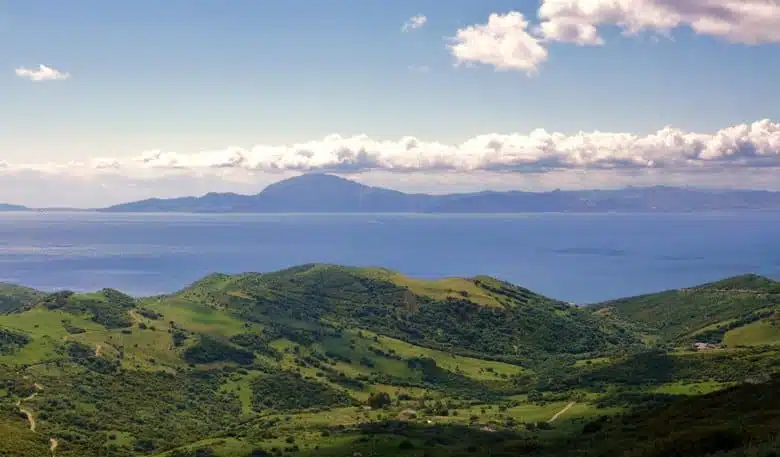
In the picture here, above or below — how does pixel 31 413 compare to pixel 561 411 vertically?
above

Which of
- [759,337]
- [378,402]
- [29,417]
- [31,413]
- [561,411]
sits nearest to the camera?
[29,417]

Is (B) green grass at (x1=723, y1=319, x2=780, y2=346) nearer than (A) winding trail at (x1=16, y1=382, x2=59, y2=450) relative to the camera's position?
No

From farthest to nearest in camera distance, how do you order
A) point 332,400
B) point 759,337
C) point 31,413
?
point 759,337 → point 332,400 → point 31,413

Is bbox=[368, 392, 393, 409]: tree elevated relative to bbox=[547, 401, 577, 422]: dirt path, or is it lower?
lower

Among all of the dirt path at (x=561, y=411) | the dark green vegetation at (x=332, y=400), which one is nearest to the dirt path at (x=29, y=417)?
the dark green vegetation at (x=332, y=400)

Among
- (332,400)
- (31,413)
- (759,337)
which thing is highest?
(31,413)

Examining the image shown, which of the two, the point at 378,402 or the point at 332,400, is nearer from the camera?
the point at 378,402

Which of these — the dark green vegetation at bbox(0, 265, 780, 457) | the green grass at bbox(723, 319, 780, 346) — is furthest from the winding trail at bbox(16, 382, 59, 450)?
the green grass at bbox(723, 319, 780, 346)

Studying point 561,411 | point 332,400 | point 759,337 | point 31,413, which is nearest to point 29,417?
point 31,413

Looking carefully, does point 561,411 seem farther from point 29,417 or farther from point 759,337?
point 759,337

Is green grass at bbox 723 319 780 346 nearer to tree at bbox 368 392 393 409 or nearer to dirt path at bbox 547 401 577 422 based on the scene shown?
dirt path at bbox 547 401 577 422

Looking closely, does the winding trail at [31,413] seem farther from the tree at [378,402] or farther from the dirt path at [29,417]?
the tree at [378,402]

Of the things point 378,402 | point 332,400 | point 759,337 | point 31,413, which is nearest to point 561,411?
point 378,402
